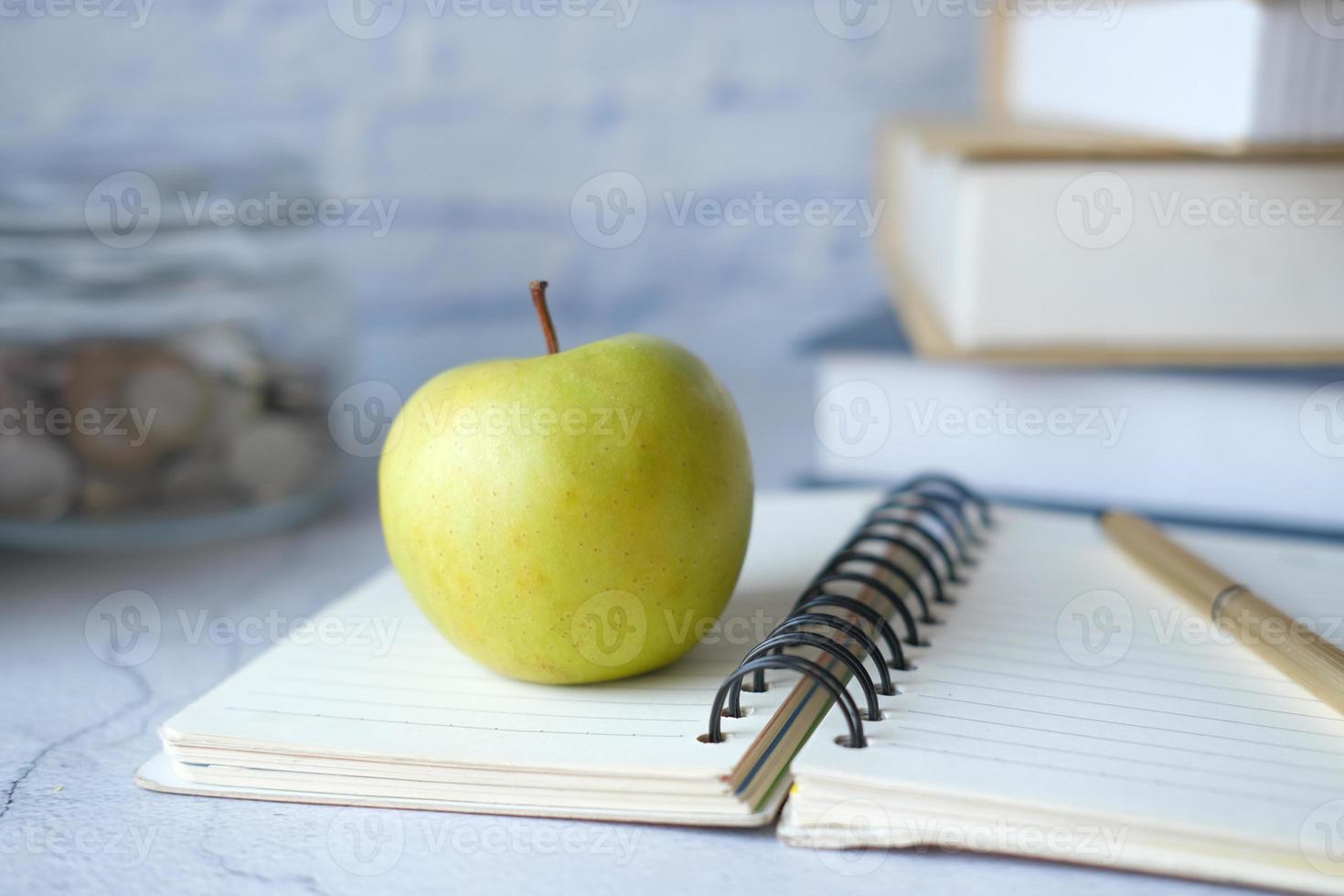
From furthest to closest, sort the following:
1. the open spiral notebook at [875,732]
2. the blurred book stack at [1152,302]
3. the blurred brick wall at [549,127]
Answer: the blurred brick wall at [549,127] < the blurred book stack at [1152,302] < the open spiral notebook at [875,732]

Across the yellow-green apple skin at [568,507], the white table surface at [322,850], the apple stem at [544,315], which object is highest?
the apple stem at [544,315]

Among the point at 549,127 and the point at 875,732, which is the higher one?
the point at 549,127

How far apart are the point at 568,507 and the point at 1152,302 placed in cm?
48

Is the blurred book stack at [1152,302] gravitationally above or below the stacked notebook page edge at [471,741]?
above

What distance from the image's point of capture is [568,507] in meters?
0.53

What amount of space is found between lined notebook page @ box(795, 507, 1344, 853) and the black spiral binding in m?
0.01

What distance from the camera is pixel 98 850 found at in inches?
18.9

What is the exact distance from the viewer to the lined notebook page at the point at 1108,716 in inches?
17.6

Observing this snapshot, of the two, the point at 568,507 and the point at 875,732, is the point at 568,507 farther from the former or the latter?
the point at 875,732

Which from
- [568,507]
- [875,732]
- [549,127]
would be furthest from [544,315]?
[549,127]

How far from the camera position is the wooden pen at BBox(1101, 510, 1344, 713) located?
54 centimetres

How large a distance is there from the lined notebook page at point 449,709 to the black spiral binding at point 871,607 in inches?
0.9

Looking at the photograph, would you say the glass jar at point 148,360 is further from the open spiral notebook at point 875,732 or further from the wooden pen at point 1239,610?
the wooden pen at point 1239,610

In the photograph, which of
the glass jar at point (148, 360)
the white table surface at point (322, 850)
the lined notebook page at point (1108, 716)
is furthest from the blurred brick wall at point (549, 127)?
the white table surface at point (322, 850)
